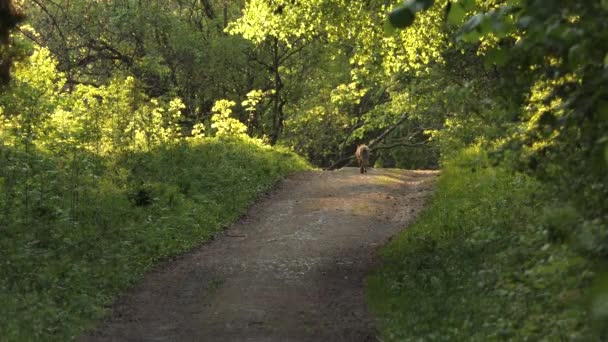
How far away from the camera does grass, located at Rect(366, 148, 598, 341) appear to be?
5.83 meters

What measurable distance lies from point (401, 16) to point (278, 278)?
9.39m

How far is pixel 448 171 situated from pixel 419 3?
681 inches

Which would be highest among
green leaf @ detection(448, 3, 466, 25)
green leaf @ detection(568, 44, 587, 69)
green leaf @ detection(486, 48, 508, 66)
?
green leaf @ detection(448, 3, 466, 25)

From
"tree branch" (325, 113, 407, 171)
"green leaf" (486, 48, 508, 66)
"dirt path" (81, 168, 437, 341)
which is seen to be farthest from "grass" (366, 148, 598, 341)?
"tree branch" (325, 113, 407, 171)

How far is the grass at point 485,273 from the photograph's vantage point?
5828 mm

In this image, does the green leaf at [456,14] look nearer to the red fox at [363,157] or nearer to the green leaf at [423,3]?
the green leaf at [423,3]

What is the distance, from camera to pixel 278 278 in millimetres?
11695

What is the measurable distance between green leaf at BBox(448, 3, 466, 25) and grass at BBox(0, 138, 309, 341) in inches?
251

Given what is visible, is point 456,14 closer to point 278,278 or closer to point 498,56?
point 498,56

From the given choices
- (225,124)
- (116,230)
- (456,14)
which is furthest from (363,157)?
(456,14)

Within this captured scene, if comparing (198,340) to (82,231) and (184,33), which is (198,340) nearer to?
(82,231)

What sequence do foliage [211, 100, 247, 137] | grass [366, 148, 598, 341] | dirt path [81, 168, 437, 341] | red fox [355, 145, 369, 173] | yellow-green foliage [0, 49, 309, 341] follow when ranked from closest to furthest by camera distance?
grass [366, 148, 598, 341] < dirt path [81, 168, 437, 341] < yellow-green foliage [0, 49, 309, 341] < red fox [355, 145, 369, 173] < foliage [211, 100, 247, 137]

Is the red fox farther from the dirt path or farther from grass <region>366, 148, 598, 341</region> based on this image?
grass <region>366, 148, 598, 341</region>

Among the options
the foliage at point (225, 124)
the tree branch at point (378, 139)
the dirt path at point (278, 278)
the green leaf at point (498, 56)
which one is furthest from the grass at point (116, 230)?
the tree branch at point (378, 139)
